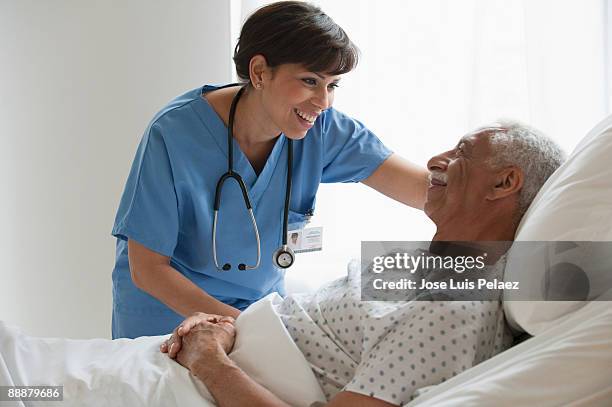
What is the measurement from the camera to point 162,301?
186 cm

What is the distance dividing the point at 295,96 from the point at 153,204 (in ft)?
1.34

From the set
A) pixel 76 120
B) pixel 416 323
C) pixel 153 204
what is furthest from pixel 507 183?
pixel 76 120

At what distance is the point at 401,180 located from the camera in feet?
6.90

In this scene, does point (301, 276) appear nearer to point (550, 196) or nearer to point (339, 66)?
point (339, 66)

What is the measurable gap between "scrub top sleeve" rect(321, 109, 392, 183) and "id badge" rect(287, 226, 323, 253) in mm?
162

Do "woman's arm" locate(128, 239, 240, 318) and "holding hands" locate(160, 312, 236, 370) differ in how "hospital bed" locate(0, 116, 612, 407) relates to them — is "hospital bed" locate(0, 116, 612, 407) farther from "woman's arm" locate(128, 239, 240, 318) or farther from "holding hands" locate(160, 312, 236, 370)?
"woman's arm" locate(128, 239, 240, 318)

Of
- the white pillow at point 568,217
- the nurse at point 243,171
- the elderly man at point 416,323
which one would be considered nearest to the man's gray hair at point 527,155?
the elderly man at point 416,323

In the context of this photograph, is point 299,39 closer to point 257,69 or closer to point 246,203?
point 257,69

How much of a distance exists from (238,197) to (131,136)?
117 centimetres

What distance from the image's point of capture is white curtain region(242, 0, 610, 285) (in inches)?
109

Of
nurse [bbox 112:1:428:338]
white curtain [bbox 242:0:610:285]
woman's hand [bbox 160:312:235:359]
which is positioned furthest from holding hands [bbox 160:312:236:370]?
white curtain [bbox 242:0:610:285]

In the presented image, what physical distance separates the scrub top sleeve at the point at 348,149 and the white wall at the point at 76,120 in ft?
3.00

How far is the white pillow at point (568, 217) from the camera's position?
1.25 metres

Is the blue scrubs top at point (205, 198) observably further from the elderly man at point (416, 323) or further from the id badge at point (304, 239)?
the elderly man at point (416, 323)
